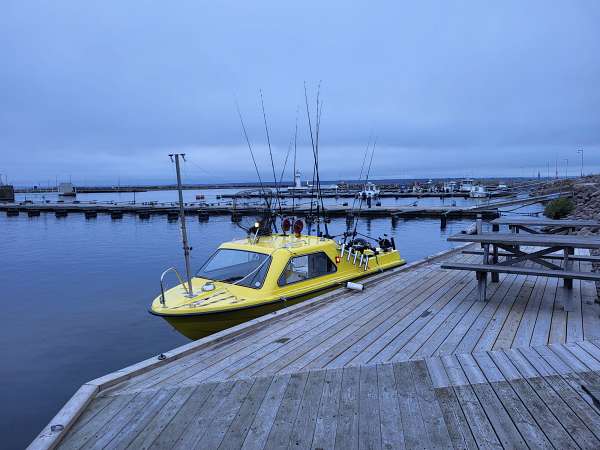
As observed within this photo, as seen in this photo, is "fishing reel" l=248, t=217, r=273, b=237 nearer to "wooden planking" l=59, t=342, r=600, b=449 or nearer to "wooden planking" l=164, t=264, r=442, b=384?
"wooden planking" l=164, t=264, r=442, b=384

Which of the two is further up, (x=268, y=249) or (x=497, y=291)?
(x=268, y=249)

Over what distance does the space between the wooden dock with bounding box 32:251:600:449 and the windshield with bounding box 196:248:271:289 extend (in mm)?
1561

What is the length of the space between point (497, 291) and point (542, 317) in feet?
4.74

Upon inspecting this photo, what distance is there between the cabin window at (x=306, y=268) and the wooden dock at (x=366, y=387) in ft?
5.50

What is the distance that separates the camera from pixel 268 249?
301 inches

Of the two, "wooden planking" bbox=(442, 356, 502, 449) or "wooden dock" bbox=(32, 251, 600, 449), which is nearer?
"wooden planking" bbox=(442, 356, 502, 449)

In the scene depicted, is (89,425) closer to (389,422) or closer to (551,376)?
(389,422)

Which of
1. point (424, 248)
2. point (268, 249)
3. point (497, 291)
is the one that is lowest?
point (424, 248)

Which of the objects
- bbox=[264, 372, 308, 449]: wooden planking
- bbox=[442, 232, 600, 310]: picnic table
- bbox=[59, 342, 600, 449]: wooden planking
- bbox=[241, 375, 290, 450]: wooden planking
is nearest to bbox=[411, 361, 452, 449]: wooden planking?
bbox=[59, 342, 600, 449]: wooden planking

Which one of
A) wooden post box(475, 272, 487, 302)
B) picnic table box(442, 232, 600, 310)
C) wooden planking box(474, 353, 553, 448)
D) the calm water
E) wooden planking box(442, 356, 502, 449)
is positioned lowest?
the calm water

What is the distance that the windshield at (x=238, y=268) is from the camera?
7270 mm

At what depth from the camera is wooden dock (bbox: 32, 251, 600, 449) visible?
2.97 metres

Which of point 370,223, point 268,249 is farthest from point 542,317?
point 370,223

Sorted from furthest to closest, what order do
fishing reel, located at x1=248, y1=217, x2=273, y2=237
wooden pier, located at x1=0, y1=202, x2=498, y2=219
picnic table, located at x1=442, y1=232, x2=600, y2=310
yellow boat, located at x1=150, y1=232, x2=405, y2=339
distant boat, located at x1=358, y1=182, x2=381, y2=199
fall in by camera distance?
distant boat, located at x1=358, y1=182, x2=381, y2=199 → wooden pier, located at x1=0, y1=202, x2=498, y2=219 → fishing reel, located at x1=248, y1=217, x2=273, y2=237 → yellow boat, located at x1=150, y1=232, x2=405, y2=339 → picnic table, located at x1=442, y1=232, x2=600, y2=310
